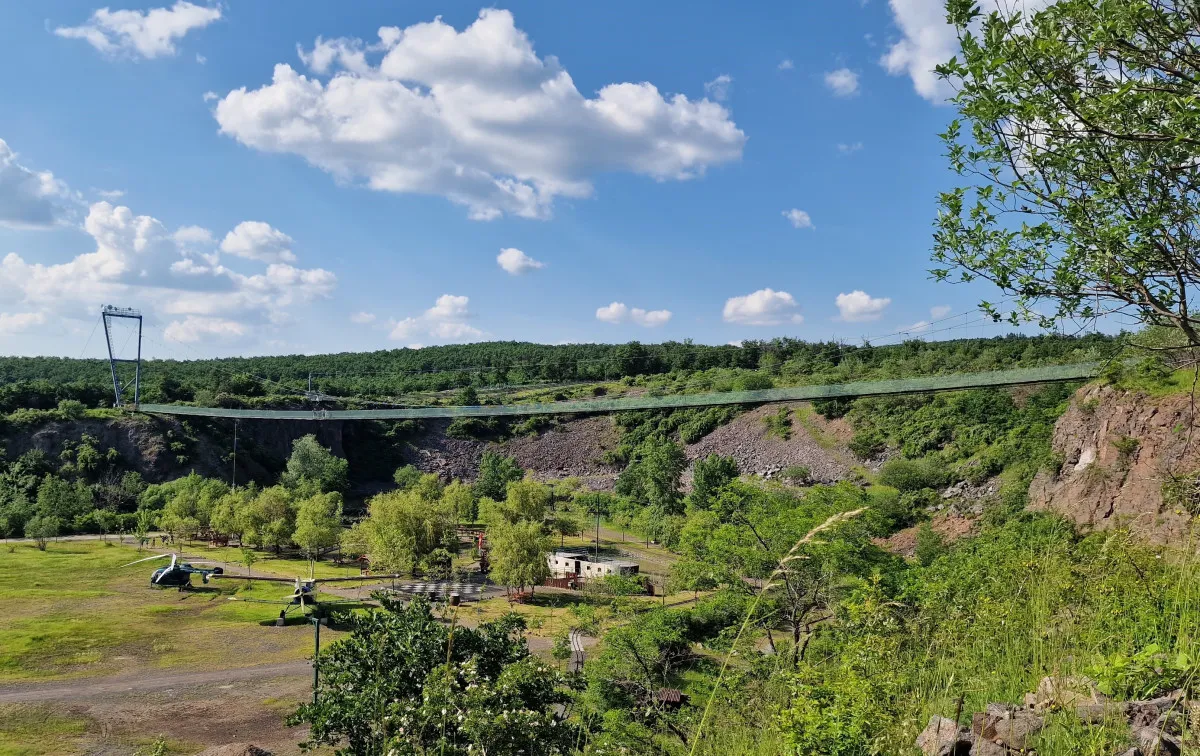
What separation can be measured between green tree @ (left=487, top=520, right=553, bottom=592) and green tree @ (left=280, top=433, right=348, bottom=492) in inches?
1024

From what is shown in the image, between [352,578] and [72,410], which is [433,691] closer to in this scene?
[352,578]

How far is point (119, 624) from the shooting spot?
21.4 m

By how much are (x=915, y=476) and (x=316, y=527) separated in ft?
93.9

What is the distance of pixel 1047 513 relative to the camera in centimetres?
2153

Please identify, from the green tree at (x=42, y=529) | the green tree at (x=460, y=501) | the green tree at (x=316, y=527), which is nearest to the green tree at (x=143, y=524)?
the green tree at (x=42, y=529)

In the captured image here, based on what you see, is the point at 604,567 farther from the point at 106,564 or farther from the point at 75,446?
the point at 75,446

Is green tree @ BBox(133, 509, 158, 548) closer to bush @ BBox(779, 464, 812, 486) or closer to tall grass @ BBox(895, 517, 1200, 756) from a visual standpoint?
bush @ BBox(779, 464, 812, 486)

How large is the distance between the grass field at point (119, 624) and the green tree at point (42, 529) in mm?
3416

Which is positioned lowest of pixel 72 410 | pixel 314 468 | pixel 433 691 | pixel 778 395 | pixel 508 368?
pixel 314 468

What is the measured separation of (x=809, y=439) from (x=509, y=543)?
29.0 meters

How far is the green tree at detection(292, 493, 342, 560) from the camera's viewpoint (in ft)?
104

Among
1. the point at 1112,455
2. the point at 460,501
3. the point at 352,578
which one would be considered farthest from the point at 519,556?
the point at 1112,455

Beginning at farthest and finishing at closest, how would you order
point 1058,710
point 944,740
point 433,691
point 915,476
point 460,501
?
point 460,501
point 915,476
point 433,691
point 944,740
point 1058,710

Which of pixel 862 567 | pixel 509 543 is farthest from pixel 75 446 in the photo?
pixel 862 567
